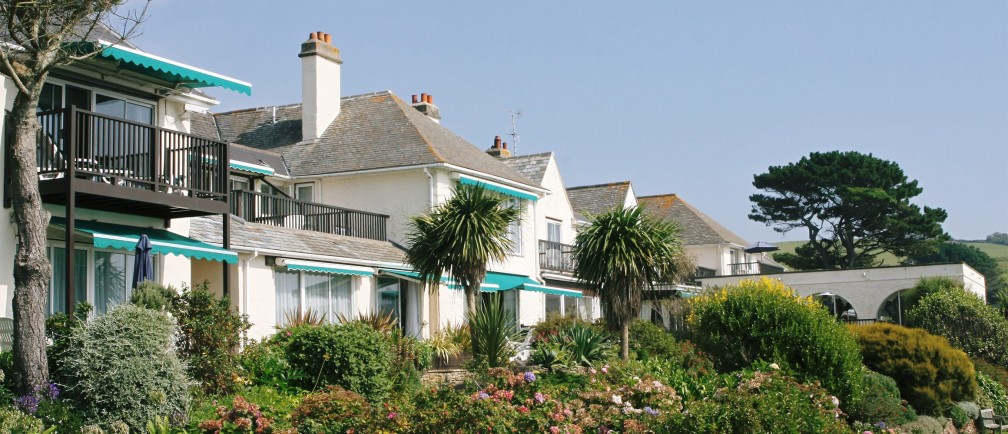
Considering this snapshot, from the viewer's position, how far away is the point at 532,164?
1690 inches

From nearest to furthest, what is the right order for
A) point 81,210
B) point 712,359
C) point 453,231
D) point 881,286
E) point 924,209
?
point 81,210, point 712,359, point 453,231, point 881,286, point 924,209

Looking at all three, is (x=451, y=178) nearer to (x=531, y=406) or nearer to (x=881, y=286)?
(x=531, y=406)

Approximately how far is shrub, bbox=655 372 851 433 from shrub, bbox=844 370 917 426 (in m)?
4.84

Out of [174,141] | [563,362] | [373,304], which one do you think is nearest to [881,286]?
[373,304]

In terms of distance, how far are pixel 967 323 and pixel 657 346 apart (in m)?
12.1

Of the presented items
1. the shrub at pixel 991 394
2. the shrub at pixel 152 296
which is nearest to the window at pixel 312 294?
the shrub at pixel 152 296

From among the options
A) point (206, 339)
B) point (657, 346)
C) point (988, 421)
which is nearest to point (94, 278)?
point (206, 339)

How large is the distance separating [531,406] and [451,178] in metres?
19.7

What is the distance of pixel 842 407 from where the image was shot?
68.0ft

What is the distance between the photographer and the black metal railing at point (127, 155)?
18328 mm

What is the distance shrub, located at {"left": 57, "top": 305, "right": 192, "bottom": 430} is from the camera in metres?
14.6

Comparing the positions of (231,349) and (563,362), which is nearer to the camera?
(231,349)

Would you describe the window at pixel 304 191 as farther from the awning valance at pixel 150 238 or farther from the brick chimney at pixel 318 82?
the awning valance at pixel 150 238

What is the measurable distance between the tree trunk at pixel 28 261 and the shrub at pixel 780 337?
12583 mm
